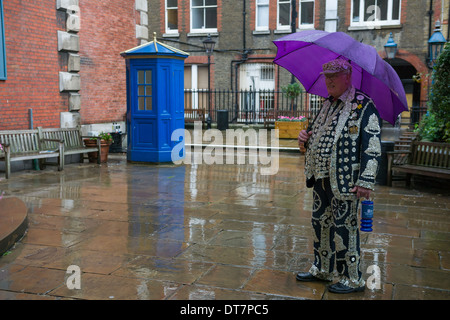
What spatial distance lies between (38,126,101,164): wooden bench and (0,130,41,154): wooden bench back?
0.64 ft

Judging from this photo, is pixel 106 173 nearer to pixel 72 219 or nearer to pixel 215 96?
pixel 72 219

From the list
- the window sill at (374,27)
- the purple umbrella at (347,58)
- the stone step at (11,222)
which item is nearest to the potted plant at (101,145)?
the stone step at (11,222)

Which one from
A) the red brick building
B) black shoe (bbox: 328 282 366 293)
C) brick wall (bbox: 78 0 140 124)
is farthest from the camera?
brick wall (bbox: 78 0 140 124)

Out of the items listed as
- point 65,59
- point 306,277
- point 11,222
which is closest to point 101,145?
point 65,59

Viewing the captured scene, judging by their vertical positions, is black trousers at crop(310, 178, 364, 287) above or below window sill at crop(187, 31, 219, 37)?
below

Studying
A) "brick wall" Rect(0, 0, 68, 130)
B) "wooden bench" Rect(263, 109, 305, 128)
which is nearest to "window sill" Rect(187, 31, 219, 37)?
"wooden bench" Rect(263, 109, 305, 128)

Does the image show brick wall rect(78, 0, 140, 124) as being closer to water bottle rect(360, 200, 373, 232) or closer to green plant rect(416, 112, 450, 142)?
green plant rect(416, 112, 450, 142)

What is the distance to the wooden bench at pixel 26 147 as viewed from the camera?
9008 mm

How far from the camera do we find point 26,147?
32.7 ft

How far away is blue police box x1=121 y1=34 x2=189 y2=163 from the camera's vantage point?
420 inches

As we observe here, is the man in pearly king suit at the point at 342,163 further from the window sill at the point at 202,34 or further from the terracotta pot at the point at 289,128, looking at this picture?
the window sill at the point at 202,34
